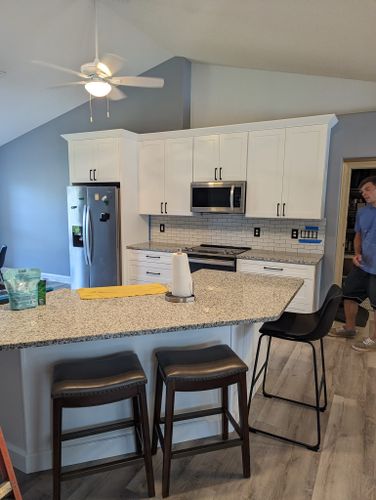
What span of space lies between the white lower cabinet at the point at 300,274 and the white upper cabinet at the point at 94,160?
2.14 metres

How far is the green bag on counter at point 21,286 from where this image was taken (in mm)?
1762

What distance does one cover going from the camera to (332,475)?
184cm

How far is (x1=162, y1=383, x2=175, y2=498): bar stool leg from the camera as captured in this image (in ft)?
5.24

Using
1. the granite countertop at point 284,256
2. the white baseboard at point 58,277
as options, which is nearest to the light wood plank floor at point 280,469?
the granite countertop at point 284,256

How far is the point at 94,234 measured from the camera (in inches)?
177

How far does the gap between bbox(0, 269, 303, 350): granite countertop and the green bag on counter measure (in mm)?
43

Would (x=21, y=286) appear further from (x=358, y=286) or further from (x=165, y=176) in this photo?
(x=358, y=286)

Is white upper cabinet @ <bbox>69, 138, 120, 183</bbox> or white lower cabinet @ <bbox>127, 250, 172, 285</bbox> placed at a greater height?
white upper cabinet @ <bbox>69, 138, 120, 183</bbox>

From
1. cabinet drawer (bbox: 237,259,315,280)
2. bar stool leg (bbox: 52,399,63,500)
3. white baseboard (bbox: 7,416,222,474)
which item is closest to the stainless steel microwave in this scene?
cabinet drawer (bbox: 237,259,315,280)

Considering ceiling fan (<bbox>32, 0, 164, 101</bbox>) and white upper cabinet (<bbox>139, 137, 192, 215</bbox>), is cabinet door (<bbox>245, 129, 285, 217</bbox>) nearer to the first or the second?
white upper cabinet (<bbox>139, 137, 192, 215</bbox>)

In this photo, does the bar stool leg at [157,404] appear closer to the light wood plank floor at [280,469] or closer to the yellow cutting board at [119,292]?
the light wood plank floor at [280,469]

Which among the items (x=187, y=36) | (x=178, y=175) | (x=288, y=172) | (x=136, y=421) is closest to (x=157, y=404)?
(x=136, y=421)

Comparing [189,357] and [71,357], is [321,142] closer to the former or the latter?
[189,357]

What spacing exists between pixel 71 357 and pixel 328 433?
→ 5.59ft
